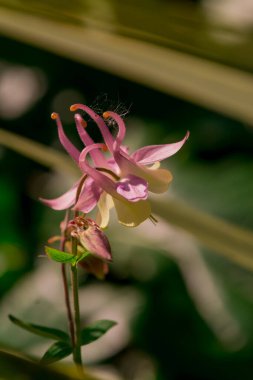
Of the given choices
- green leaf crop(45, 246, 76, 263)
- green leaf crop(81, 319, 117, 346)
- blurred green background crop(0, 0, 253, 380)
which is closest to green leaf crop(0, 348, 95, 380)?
blurred green background crop(0, 0, 253, 380)

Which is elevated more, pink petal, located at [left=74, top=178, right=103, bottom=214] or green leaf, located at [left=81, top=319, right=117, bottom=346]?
pink petal, located at [left=74, top=178, right=103, bottom=214]

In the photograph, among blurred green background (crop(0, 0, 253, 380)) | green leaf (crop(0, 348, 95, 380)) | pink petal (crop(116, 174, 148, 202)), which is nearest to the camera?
green leaf (crop(0, 348, 95, 380))

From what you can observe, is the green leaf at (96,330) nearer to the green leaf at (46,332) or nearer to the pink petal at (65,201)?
the green leaf at (46,332)

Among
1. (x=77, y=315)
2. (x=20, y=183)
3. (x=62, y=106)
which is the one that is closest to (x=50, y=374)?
(x=77, y=315)

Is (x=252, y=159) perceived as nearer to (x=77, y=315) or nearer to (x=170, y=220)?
(x=170, y=220)

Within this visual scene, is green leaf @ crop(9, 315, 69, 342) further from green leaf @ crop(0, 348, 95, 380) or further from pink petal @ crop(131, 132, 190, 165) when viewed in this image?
green leaf @ crop(0, 348, 95, 380)
